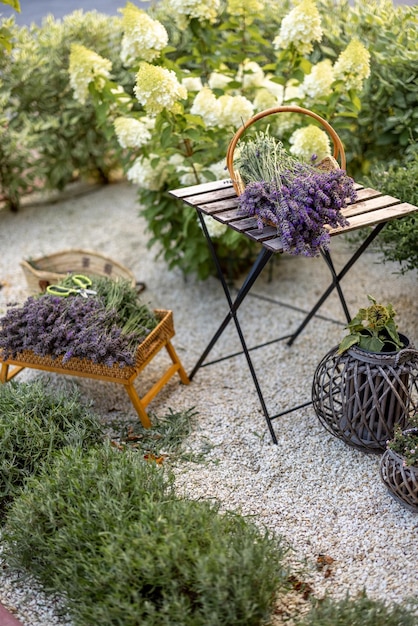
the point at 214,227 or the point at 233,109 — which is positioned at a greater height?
the point at 233,109

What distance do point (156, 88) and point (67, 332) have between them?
1.19 m

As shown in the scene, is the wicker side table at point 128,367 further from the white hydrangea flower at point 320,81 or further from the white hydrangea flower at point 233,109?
the white hydrangea flower at point 320,81

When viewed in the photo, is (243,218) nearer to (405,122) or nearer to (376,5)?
(405,122)

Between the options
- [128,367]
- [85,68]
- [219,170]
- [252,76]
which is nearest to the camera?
[128,367]

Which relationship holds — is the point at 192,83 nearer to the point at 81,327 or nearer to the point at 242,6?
the point at 242,6

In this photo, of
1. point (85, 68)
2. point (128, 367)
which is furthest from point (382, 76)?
point (128, 367)

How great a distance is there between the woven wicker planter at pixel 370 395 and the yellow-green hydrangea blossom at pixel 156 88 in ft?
4.63

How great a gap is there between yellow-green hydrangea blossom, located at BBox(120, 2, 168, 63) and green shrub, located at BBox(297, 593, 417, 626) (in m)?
2.67


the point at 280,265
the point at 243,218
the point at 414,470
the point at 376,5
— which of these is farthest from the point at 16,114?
the point at 414,470

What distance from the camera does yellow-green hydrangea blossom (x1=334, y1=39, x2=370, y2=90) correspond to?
11.0 feet

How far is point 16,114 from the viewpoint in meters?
5.61

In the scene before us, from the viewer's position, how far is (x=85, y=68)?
3.59 metres

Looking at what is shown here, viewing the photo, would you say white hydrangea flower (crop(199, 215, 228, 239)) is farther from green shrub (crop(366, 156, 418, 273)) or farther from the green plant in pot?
the green plant in pot

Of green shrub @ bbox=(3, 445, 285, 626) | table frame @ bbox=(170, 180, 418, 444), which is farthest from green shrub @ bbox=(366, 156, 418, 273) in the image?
green shrub @ bbox=(3, 445, 285, 626)
